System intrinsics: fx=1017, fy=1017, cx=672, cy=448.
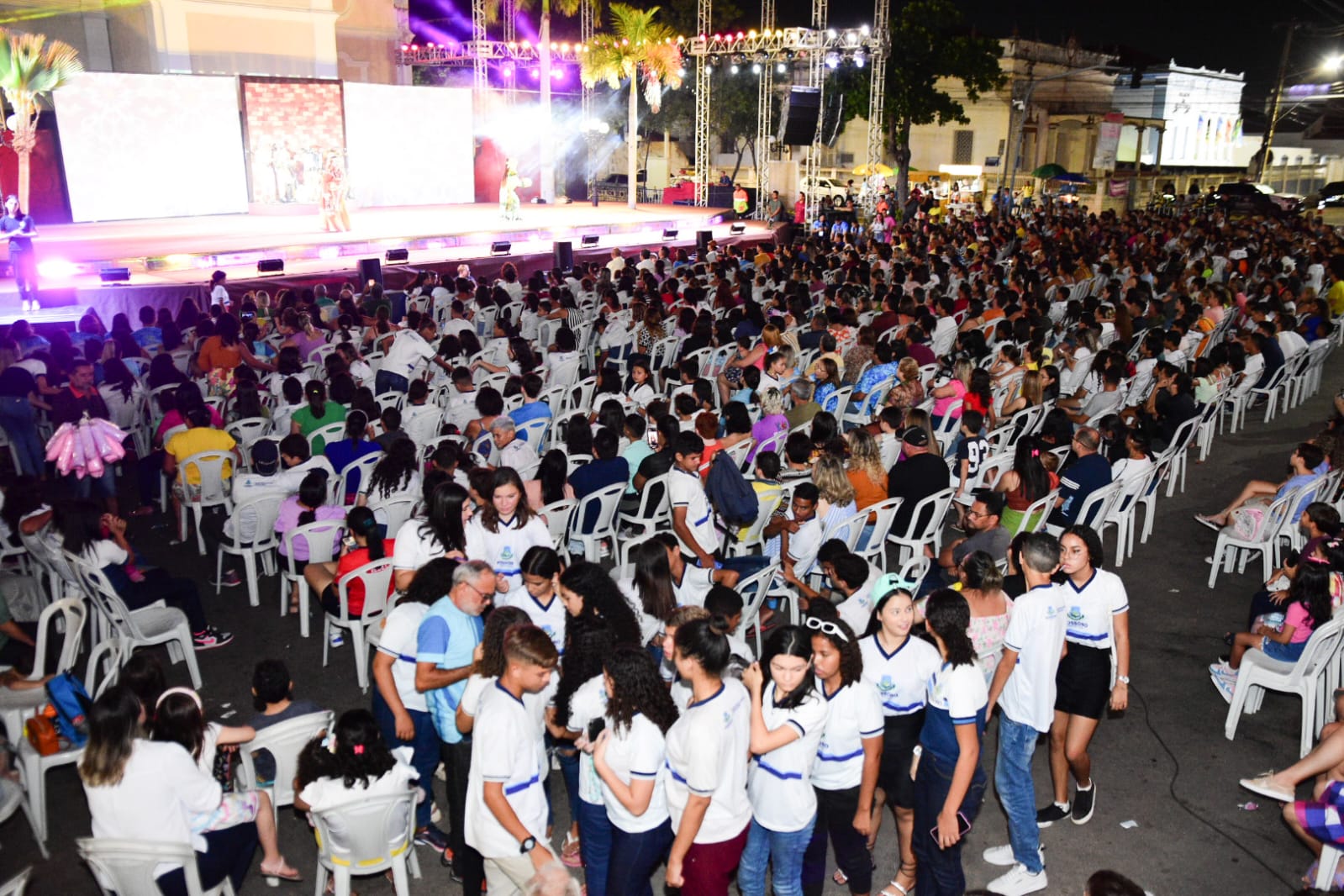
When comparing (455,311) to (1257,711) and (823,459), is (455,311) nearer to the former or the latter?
(823,459)

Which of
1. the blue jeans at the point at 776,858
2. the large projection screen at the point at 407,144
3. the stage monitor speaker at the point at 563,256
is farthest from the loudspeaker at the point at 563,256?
the blue jeans at the point at 776,858

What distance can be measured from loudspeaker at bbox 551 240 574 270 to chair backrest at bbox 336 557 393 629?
13.9 m

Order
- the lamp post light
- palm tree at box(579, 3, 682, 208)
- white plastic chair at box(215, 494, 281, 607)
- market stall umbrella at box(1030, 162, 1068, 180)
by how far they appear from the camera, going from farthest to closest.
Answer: the lamp post light
market stall umbrella at box(1030, 162, 1068, 180)
palm tree at box(579, 3, 682, 208)
white plastic chair at box(215, 494, 281, 607)

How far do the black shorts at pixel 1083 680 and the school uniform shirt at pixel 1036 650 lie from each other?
23 centimetres

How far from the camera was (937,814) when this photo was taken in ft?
12.5

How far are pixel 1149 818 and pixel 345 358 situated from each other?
7440 millimetres

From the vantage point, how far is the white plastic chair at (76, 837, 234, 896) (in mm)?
3240

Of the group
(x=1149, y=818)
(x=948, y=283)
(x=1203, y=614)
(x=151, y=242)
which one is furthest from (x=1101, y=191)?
(x=1149, y=818)

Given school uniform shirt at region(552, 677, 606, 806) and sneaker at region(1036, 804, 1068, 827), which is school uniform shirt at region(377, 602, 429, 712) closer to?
school uniform shirt at region(552, 677, 606, 806)

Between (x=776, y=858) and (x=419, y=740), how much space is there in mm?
1593

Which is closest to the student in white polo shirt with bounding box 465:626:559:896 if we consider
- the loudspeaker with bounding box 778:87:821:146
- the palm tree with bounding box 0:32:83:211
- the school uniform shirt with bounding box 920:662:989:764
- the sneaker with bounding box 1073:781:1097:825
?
the school uniform shirt with bounding box 920:662:989:764

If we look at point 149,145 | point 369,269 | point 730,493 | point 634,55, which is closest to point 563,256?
point 369,269

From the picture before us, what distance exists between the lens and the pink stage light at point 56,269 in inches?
655

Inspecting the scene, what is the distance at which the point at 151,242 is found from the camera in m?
20.0
